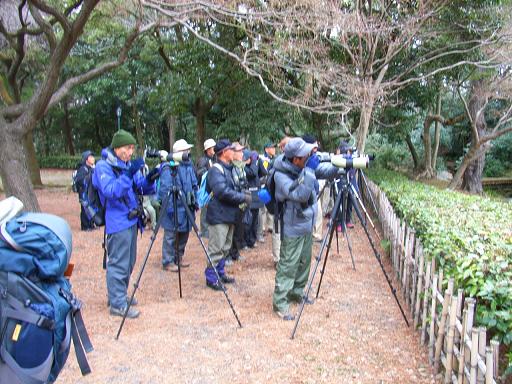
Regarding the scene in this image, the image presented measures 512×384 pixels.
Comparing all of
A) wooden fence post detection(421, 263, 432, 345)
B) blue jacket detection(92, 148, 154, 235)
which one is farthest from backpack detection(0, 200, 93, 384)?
wooden fence post detection(421, 263, 432, 345)

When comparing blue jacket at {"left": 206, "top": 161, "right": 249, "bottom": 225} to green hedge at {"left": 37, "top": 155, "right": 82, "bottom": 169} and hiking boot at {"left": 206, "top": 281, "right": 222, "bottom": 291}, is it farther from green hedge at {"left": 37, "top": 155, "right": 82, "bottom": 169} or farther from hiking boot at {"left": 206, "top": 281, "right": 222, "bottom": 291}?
green hedge at {"left": 37, "top": 155, "right": 82, "bottom": 169}

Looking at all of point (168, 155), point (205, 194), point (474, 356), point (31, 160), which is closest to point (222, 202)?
point (205, 194)

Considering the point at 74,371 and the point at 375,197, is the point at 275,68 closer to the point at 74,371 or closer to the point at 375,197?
the point at 375,197

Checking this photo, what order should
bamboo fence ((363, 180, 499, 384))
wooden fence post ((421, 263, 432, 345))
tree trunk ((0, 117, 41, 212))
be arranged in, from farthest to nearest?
tree trunk ((0, 117, 41, 212)) → wooden fence post ((421, 263, 432, 345)) → bamboo fence ((363, 180, 499, 384))

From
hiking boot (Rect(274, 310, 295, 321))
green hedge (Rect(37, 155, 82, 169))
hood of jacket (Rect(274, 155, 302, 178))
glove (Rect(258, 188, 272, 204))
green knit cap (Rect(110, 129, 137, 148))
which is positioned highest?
green knit cap (Rect(110, 129, 137, 148))

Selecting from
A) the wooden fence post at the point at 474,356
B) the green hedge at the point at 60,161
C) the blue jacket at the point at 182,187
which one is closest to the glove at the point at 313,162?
the blue jacket at the point at 182,187

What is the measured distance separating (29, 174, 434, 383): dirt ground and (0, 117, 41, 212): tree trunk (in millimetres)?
3067

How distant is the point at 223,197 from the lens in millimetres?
5359

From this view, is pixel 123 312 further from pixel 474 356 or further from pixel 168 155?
pixel 474 356

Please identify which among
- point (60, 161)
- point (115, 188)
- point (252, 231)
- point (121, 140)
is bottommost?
point (60, 161)

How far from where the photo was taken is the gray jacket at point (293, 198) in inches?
179

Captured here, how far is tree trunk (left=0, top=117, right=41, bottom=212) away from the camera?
835cm

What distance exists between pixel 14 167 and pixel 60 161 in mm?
19197

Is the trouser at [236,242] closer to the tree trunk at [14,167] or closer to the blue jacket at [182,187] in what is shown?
the blue jacket at [182,187]
